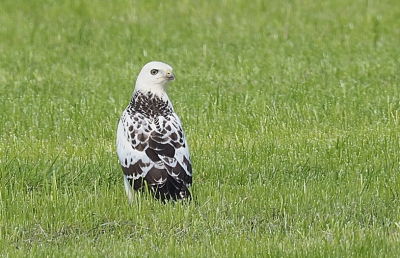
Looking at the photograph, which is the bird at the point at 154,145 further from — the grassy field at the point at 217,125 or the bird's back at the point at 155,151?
the grassy field at the point at 217,125

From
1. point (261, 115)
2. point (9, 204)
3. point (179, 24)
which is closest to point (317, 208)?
point (9, 204)

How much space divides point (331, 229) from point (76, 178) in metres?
2.67

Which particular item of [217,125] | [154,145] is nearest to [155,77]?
[154,145]

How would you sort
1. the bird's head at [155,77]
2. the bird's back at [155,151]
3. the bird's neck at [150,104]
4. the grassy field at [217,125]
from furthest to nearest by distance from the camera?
the bird's head at [155,77] < the bird's neck at [150,104] < the bird's back at [155,151] < the grassy field at [217,125]

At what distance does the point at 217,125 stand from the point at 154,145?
10.5 ft

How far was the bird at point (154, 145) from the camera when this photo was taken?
7695 mm

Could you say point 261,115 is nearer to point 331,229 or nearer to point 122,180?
point 122,180

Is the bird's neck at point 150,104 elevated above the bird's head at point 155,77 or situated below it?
below

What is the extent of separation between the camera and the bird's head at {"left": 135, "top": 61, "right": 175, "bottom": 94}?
8352 mm

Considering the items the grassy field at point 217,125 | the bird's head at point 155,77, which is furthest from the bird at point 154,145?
the grassy field at point 217,125

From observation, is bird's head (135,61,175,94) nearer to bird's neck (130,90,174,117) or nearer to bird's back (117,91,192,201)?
bird's neck (130,90,174,117)

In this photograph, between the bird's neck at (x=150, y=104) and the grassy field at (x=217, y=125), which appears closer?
the grassy field at (x=217, y=125)

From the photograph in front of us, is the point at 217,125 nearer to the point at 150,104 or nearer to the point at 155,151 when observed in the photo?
the point at 150,104

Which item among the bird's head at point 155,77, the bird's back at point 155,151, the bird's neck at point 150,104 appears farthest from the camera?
the bird's head at point 155,77
